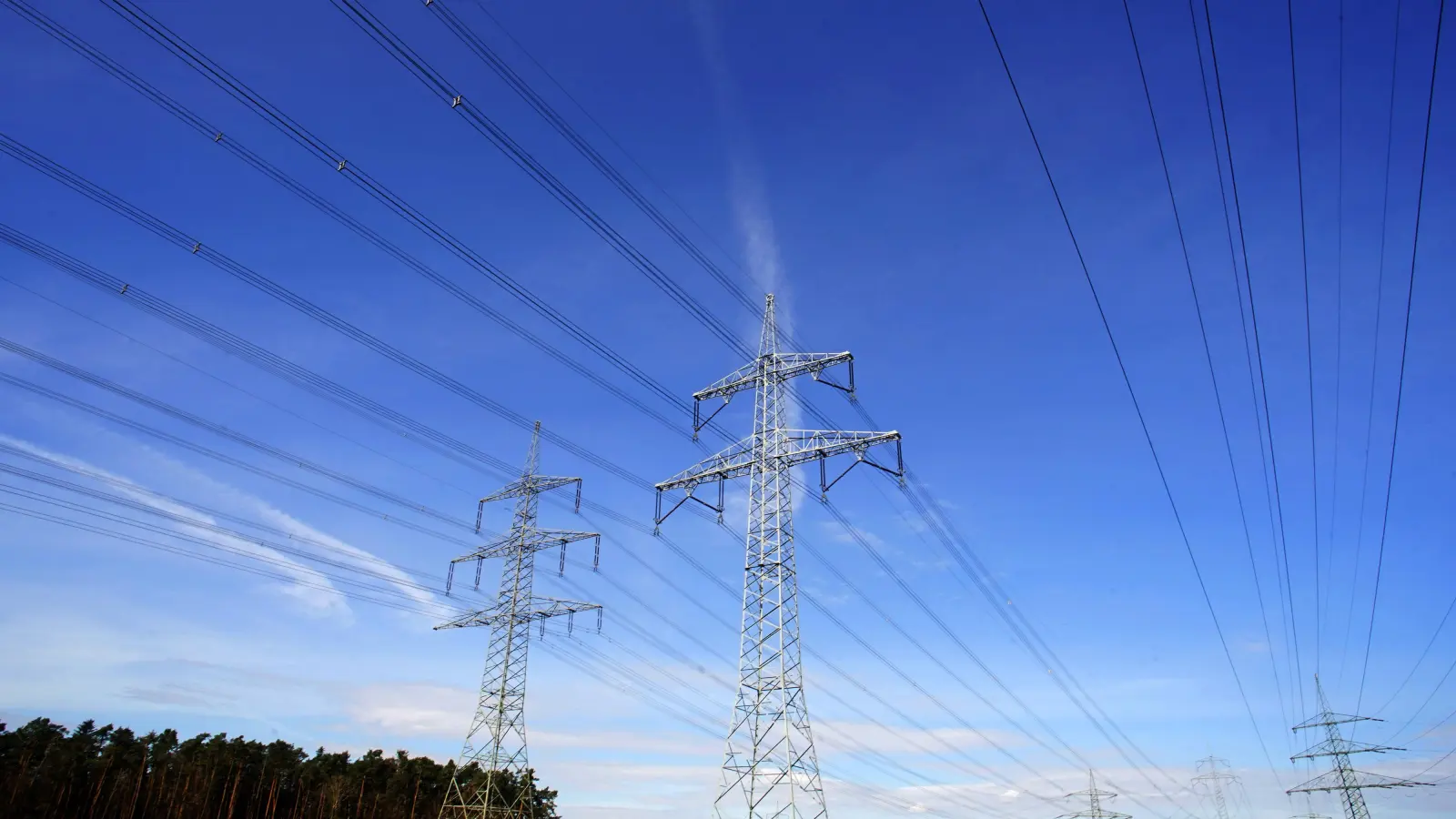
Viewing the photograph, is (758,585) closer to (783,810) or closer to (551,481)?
(783,810)

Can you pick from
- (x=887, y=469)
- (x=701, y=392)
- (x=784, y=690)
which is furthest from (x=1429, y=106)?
(x=701, y=392)

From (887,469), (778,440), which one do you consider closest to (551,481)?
(778,440)

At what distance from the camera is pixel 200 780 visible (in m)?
70.2

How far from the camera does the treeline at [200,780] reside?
66.6 metres

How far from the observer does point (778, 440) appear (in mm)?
32812

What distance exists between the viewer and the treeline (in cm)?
6662

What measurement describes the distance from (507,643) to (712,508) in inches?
740

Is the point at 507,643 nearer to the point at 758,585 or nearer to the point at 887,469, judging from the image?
the point at 758,585

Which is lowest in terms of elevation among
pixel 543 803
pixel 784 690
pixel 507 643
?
pixel 543 803

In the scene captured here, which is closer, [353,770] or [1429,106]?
[1429,106]

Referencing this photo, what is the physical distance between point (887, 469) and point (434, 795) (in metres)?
74.9

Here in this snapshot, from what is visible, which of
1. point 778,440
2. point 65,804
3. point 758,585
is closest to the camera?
point 758,585

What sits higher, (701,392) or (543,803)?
(701,392)

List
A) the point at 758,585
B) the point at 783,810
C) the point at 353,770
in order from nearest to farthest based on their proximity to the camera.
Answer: the point at 783,810 → the point at 758,585 → the point at 353,770
